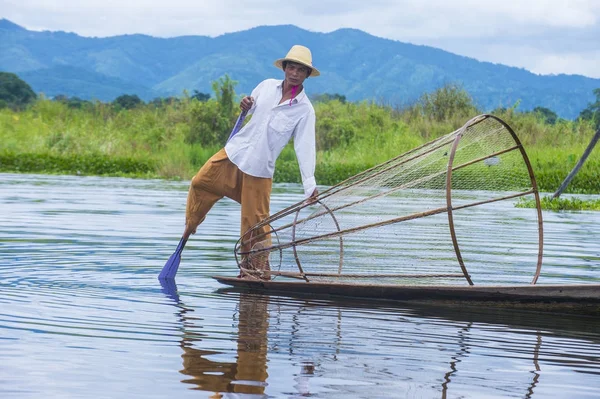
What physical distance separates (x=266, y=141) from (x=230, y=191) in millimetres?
513

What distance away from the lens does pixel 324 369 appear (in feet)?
14.2

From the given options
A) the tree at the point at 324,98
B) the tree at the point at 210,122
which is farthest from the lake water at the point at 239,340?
the tree at the point at 324,98

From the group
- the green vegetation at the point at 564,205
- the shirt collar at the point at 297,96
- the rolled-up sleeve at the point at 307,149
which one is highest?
the shirt collar at the point at 297,96

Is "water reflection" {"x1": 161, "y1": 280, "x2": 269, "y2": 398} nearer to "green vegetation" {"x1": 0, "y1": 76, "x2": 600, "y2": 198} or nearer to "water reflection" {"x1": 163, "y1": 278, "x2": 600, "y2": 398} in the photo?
"water reflection" {"x1": 163, "y1": 278, "x2": 600, "y2": 398}

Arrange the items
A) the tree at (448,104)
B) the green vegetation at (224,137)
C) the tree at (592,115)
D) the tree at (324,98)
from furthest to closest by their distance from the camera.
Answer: the tree at (324,98)
the tree at (592,115)
the tree at (448,104)
the green vegetation at (224,137)

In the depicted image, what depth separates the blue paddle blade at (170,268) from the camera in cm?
Answer: 708

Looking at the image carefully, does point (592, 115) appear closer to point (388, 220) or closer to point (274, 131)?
point (274, 131)

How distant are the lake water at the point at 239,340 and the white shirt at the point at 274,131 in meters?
0.85

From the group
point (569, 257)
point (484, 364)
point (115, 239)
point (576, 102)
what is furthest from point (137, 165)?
point (576, 102)

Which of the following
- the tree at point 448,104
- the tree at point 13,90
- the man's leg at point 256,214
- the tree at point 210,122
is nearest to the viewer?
the man's leg at point 256,214

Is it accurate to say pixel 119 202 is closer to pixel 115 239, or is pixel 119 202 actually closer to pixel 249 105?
pixel 115 239

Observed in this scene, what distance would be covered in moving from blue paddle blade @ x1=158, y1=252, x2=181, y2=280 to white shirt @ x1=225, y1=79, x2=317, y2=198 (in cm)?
85

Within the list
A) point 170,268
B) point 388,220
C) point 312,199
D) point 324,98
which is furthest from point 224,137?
point 388,220

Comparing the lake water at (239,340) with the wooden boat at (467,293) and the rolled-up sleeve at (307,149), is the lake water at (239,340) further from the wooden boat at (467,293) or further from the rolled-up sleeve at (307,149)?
the rolled-up sleeve at (307,149)
